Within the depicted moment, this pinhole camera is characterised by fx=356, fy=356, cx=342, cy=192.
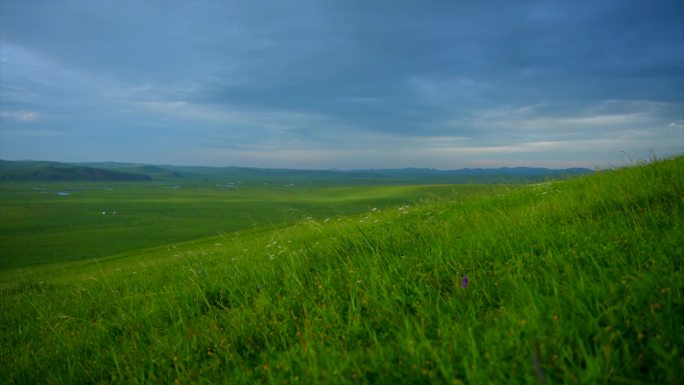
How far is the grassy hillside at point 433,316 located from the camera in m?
2.37

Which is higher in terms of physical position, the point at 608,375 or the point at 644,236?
the point at 644,236

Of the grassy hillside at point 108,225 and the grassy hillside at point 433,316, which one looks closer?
the grassy hillside at point 433,316

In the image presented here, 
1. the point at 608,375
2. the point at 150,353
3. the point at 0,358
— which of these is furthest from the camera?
the point at 0,358

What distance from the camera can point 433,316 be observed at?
3176mm

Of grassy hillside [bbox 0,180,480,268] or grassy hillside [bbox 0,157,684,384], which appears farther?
grassy hillside [bbox 0,180,480,268]

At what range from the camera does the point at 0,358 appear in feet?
15.2

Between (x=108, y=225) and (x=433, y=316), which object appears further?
(x=108, y=225)

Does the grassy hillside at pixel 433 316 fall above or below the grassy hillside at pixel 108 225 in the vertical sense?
above

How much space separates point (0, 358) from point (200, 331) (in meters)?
3.09

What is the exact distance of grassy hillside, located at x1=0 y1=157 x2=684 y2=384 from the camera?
2.37 metres

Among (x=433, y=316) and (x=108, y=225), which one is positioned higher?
(x=433, y=316)

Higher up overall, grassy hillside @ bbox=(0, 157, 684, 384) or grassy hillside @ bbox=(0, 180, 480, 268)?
grassy hillside @ bbox=(0, 157, 684, 384)

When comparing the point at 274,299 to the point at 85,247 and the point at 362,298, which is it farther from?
the point at 85,247

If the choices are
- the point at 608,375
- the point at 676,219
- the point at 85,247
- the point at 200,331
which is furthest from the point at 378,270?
the point at 85,247
